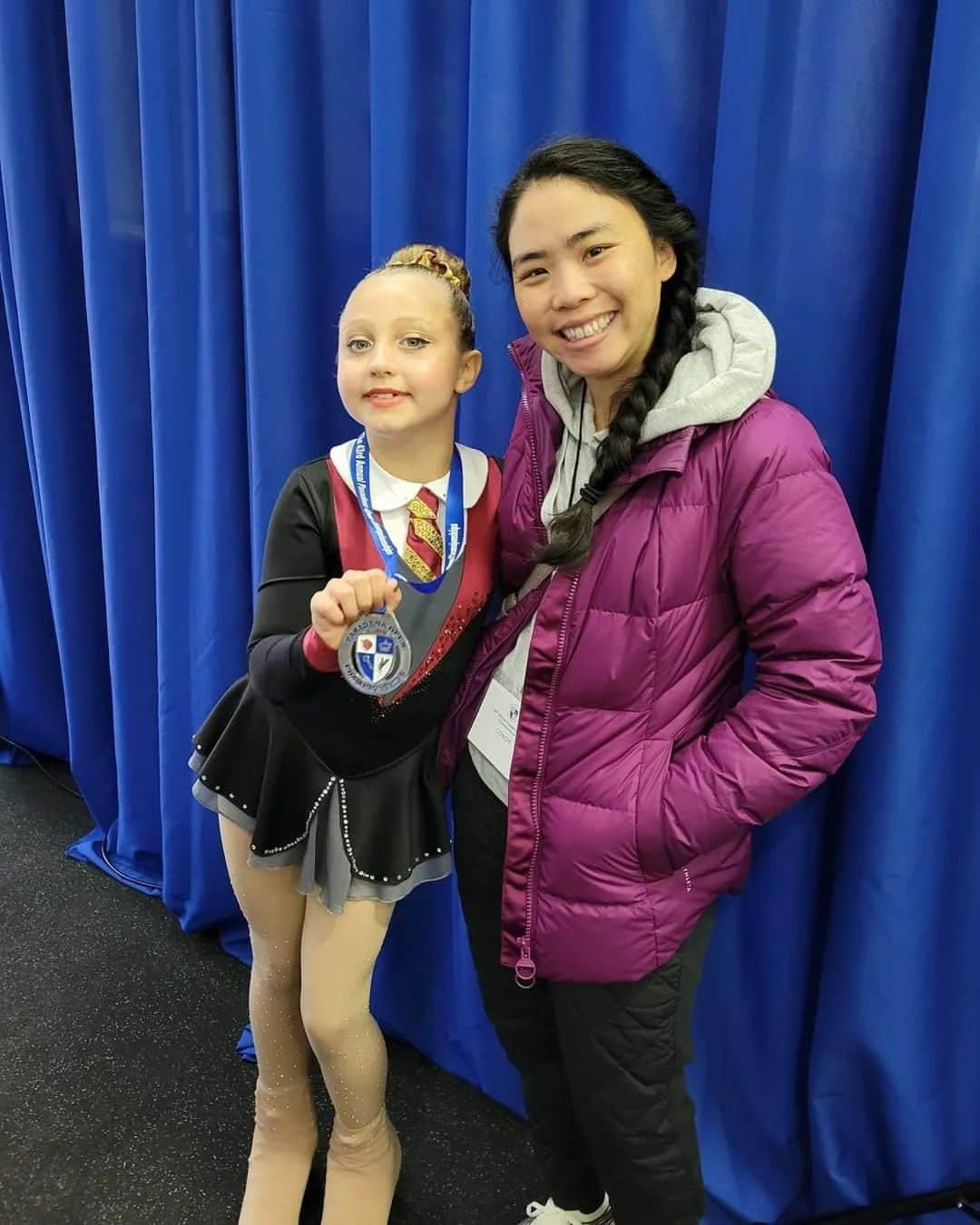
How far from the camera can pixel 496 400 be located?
1.48 meters

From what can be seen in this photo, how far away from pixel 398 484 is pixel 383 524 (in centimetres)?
6

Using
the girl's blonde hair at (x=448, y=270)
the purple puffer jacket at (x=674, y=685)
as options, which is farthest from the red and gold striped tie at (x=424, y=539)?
the girl's blonde hair at (x=448, y=270)

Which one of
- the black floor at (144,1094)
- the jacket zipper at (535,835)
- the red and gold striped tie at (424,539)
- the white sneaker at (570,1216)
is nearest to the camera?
the jacket zipper at (535,835)

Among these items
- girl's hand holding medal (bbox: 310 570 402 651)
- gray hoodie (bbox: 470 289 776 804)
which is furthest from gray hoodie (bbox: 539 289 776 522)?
girl's hand holding medal (bbox: 310 570 402 651)

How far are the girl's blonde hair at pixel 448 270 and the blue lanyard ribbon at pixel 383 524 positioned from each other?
17 cm

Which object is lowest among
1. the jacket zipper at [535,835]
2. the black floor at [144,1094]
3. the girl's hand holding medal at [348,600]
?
the black floor at [144,1094]

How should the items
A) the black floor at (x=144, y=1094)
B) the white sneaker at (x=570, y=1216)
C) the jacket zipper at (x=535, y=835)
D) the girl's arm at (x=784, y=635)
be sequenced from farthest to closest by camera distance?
1. the black floor at (x=144, y=1094)
2. the white sneaker at (x=570, y=1216)
3. the jacket zipper at (x=535, y=835)
4. the girl's arm at (x=784, y=635)

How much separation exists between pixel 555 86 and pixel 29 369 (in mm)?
1502

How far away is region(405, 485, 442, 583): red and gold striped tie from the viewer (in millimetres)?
1159

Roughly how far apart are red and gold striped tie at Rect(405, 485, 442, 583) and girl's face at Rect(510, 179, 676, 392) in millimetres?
249

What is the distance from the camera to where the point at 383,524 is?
3.81 feet

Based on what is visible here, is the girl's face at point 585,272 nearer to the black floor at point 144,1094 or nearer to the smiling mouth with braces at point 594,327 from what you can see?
the smiling mouth with braces at point 594,327

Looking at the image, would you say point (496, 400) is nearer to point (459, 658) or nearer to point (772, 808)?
point (459, 658)

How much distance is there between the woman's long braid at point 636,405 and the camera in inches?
39.6
